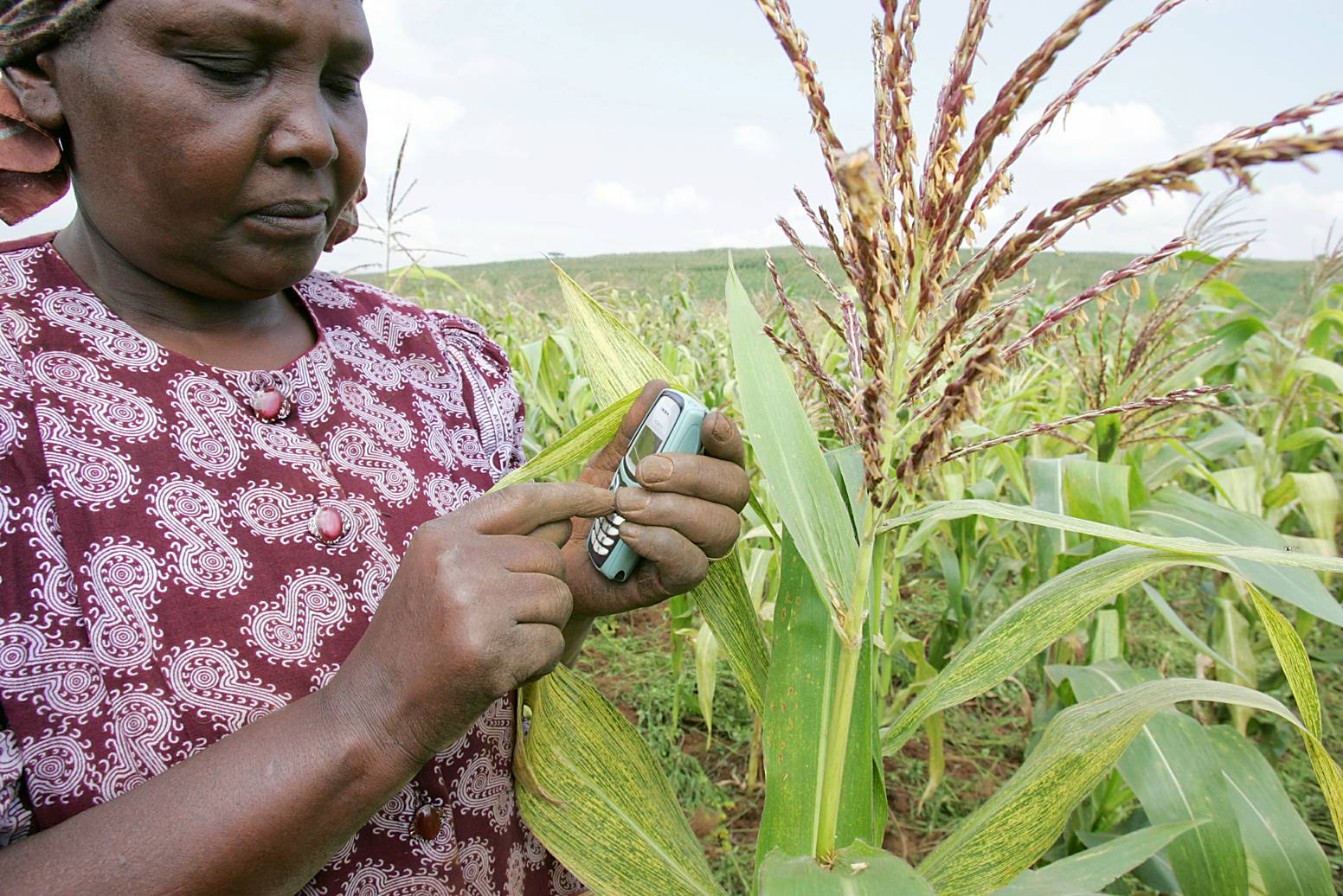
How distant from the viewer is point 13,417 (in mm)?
876

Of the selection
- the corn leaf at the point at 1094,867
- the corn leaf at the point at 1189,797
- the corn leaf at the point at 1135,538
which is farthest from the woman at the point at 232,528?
the corn leaf at the point at 1189,797

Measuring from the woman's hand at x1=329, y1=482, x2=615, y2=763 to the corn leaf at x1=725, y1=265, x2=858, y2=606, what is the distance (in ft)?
0.88

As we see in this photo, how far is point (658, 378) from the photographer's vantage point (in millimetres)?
1105

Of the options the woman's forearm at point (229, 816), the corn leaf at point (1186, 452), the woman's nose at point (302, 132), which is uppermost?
the woman's nose at point (302, 132)

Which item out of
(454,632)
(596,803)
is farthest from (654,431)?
(596,803)

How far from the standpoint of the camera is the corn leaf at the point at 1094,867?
3.02ft

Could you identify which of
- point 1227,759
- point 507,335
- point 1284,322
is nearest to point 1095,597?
point 1227,759

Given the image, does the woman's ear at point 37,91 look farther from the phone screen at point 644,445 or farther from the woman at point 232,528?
the phone screen at point 644,445

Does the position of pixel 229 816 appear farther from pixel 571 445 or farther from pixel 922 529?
pixel 922 529

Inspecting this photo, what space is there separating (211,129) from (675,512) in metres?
0.70

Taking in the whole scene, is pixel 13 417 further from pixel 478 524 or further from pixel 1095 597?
pixel 1095 597

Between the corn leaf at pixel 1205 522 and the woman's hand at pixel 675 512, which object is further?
the corn leaf at pixel 1205 522

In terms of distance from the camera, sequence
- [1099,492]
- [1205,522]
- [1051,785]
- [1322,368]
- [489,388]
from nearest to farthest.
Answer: [1051,785] → [489,388] → [1099,492] → [1205,522] → [1322,368]

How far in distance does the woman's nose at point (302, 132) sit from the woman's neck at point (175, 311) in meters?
0.24
